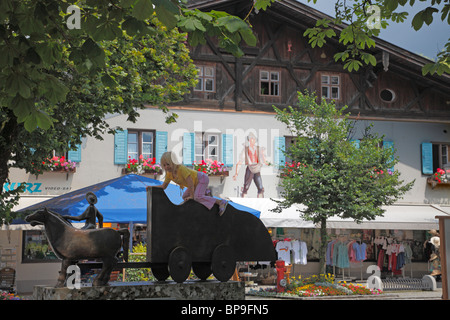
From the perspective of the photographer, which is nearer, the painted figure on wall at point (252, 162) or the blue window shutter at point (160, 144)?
the blue window shutter at point (160, 144)

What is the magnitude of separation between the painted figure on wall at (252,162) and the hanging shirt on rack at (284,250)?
7.14 ft

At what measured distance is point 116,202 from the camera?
13195 millimetres

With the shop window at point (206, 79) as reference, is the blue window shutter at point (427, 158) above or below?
below

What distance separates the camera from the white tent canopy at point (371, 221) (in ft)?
72.6

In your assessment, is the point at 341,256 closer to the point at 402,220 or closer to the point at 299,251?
the point at 299,251

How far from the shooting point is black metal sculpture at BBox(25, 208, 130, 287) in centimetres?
519

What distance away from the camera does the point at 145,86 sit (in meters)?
14.6

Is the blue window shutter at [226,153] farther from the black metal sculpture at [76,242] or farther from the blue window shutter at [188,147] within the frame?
the black metal sculpture at [76,242]

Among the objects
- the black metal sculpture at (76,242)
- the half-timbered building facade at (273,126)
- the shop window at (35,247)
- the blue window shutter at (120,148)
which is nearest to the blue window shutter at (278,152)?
the half-timbered building facade at (273,126)

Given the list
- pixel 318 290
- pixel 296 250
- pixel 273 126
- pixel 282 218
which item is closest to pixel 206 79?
pixel 273 126

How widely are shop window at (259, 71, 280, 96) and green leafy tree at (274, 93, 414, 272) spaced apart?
4.95 meters
